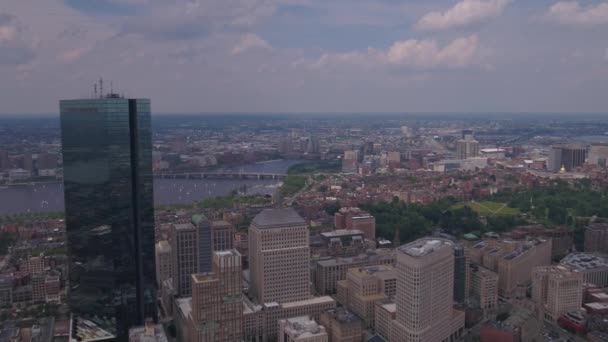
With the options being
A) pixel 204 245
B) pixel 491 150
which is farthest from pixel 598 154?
pixel 204 245

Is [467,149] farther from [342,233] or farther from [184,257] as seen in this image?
[184,257]

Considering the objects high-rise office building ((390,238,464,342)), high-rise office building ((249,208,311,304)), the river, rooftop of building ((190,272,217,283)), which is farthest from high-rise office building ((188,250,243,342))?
the river

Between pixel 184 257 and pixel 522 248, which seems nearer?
pixel 184 257

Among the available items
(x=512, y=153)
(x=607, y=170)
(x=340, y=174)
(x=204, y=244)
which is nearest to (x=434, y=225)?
(x=204, y=244)

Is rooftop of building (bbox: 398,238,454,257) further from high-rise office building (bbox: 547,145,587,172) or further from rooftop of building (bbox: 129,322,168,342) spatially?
high-rise office building (bbox: 547,145,587,172)

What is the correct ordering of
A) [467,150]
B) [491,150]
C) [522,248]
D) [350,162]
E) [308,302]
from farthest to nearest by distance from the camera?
1. [491,150]
2. [467,150]
3. [350,162]
4. [522,248]
5. [308,302]

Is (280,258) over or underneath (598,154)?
underneath

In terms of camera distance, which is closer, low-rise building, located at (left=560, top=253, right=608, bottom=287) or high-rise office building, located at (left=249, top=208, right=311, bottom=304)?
high-rise office building, located at (left=249, top=208, right=311, bottom=304)

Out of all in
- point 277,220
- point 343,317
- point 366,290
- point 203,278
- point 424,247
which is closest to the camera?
point 203,278
